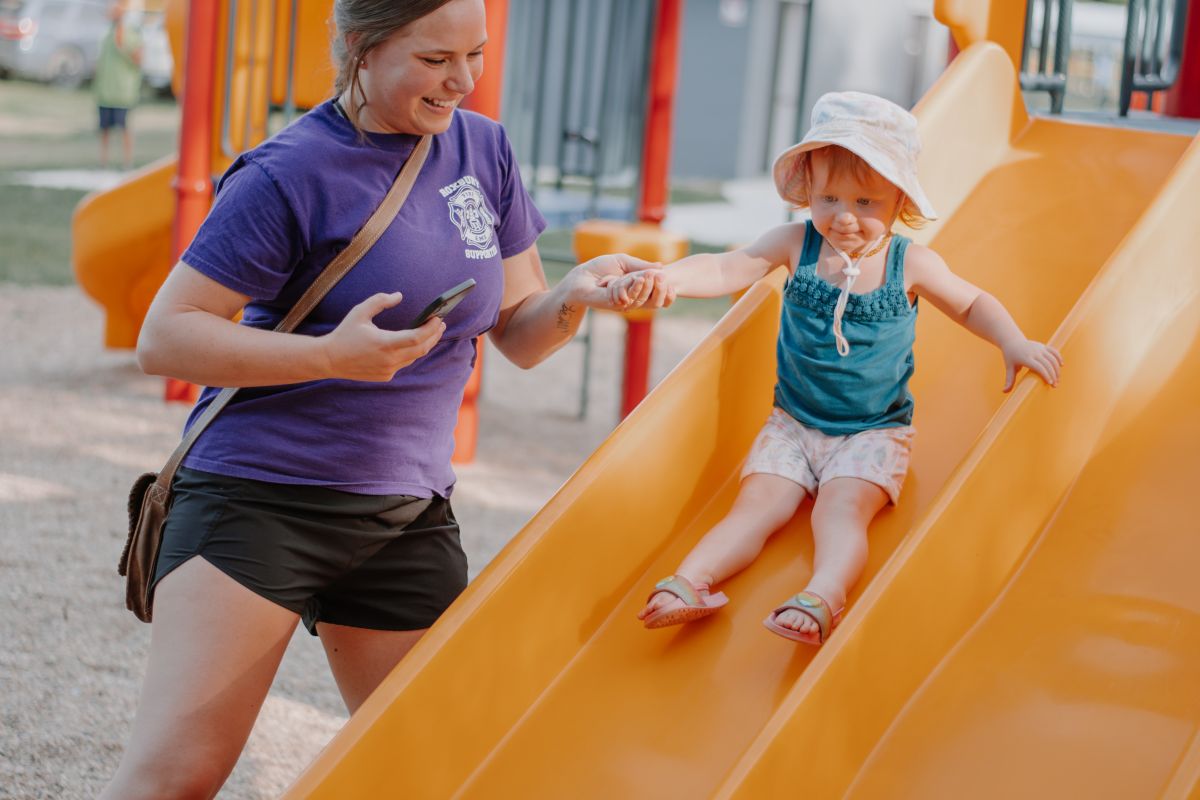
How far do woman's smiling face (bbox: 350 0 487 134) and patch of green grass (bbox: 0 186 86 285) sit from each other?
26.9 feet

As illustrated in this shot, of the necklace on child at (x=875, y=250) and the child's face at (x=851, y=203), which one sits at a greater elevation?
the child's face at (x=851, y=203)

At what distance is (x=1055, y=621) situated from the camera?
246 centimetres

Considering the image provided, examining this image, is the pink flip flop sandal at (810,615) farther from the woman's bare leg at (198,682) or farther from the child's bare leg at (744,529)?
the woman's bare leg at (198,682)

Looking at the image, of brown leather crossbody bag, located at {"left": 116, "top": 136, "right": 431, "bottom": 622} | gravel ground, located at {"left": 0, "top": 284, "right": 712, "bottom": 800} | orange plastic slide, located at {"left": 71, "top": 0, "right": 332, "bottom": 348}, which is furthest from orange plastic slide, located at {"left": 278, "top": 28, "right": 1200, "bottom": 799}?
orange plastic slide, located at {"left": 71, "top": 0, "right": 332, "bottom": 348}

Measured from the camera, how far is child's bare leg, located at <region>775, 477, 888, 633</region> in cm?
241

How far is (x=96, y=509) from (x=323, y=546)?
10.9ft

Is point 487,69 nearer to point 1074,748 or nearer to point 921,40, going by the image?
point 1074,748

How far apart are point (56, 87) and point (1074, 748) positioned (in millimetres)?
24885

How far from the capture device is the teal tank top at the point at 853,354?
2699mm

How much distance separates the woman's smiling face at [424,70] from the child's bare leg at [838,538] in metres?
0.99

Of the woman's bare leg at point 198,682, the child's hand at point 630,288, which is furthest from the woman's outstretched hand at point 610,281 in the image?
the woman's bare leg at point 198,682

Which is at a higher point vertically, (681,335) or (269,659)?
(269,659)

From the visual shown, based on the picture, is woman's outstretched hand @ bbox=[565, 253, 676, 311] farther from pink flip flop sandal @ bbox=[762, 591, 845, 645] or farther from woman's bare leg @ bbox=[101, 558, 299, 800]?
woman's bare leg @ bbox=[101, 558, 299, 800]

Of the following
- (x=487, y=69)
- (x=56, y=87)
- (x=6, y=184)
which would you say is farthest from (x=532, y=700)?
(x=56, y=87)
